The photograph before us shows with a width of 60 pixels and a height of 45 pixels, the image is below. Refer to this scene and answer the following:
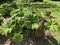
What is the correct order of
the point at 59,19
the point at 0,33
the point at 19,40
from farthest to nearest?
the point at 59,19 → the point at 0,33 → the point at 19,40

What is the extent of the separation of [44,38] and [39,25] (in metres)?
0.79

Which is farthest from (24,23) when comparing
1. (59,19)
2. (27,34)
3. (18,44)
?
(59,19)

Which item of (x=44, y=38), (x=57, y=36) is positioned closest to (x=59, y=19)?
(x=57, y=36)

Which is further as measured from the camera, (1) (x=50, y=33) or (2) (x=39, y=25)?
(1) (x=50, y=33)

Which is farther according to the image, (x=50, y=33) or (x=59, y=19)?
(x=59, y=19)

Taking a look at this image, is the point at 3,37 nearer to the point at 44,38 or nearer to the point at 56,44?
the point at 44,38

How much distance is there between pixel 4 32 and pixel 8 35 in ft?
0.80

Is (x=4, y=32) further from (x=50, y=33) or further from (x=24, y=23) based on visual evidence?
(x=50, y=33)

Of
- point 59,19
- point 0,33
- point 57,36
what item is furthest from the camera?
point 59,19

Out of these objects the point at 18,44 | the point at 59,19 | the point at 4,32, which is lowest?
the point at 59,19

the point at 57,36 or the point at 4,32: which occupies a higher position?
the point at 4,32

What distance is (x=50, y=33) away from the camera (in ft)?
30.6

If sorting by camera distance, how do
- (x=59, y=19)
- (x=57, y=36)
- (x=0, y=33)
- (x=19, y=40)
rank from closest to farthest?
(x=19, y=40)
(x=0, y=33)
(x=57, y=36)
(x=59, y=19)

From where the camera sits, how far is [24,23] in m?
8.29
